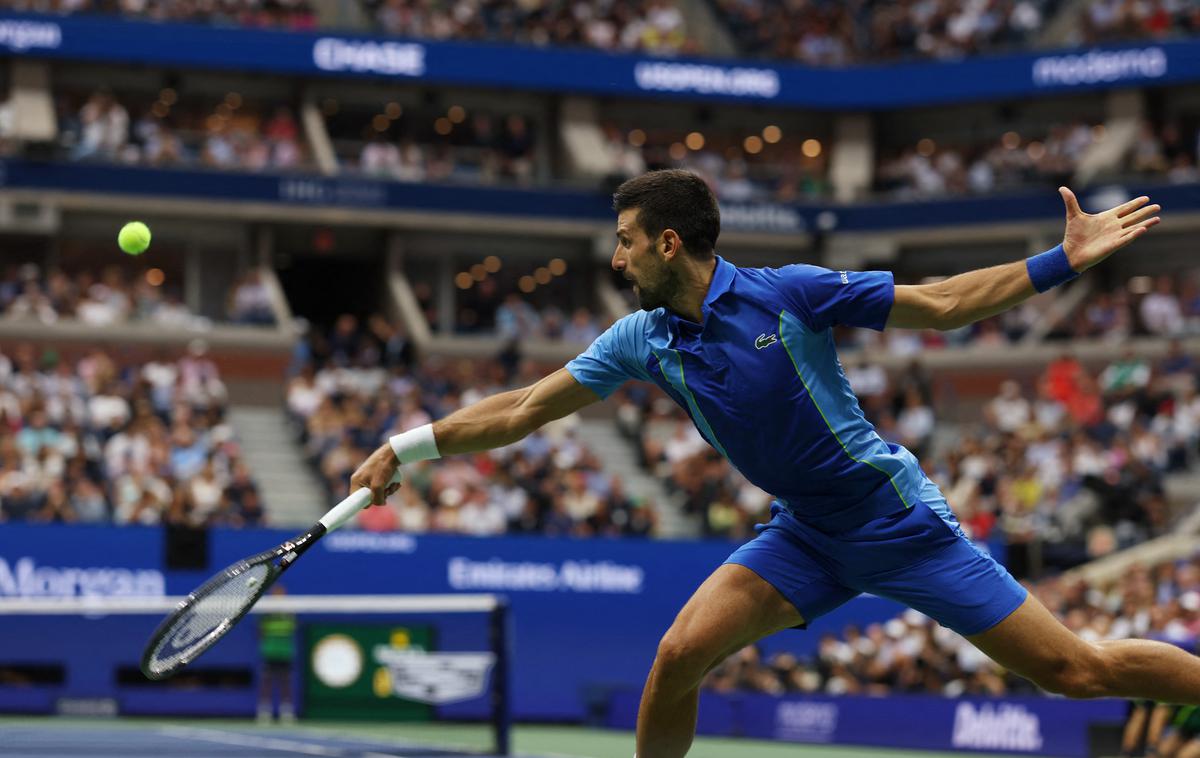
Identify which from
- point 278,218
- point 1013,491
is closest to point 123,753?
point 1013,491

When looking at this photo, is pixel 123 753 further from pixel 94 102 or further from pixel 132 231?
pixel 94 102

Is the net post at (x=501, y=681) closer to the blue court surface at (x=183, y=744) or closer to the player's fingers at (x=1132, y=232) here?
the blue court surface at (x=183, y=744)

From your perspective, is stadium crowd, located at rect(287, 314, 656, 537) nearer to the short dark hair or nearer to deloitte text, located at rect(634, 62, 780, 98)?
deloitte text, located at rect(634, 62, 780, 98)

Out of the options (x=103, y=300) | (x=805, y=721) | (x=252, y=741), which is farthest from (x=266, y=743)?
(x=103, y=300)

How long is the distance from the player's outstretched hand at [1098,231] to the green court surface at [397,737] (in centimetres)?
857

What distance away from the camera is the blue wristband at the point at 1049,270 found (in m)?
6.00

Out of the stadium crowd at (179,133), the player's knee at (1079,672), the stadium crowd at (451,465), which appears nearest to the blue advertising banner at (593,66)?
the stadium crowd at (179,133)

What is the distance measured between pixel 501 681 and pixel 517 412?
752 cm

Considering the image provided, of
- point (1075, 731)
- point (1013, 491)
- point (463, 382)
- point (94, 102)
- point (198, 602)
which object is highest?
point (94, 102)

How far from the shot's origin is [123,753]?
12.5 m

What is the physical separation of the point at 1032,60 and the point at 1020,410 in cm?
1021

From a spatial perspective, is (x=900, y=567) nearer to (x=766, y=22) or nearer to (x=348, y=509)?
(x=348, y=509)

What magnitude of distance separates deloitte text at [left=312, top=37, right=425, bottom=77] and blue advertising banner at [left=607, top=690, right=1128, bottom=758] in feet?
53.2

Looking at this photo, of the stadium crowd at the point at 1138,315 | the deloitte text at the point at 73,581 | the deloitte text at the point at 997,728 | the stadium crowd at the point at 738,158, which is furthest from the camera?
the stadium crowd at the point at 738,158
